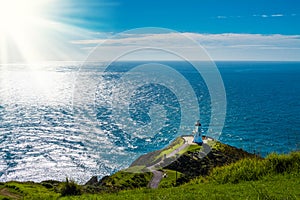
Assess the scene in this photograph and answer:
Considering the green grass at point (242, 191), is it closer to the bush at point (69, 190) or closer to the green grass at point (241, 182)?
the green grass at point (241, 182)

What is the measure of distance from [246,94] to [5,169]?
277 ft

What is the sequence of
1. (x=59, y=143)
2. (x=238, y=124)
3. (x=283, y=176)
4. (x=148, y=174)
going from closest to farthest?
(x=283, y=176)
(x=148, y=174)
(x=59, y=143)
(x=238, y=124)

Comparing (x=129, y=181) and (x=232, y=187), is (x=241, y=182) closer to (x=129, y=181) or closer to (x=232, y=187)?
(x=232, y=187)

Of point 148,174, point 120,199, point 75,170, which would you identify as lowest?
point 75,170

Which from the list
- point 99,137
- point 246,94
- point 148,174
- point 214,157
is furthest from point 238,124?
point 246,94

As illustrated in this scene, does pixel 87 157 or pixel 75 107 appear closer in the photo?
pixel 87 157

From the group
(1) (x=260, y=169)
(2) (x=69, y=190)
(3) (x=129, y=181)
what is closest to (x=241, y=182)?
(1) (x=260, y=169)

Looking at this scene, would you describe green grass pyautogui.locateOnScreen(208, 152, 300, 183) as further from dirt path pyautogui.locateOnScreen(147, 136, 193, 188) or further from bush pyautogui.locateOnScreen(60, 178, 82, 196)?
dirt path pyautogui.locateOnScreen(147, 136, 193, 188)

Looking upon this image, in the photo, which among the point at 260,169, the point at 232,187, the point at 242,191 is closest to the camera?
the point at 242,191

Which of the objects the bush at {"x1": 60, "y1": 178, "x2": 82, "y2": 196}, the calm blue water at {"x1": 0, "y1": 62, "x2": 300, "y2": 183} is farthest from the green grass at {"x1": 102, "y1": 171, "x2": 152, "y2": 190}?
the calm blue water at {"x1": 0, "y1": 62, "x2": 300, "y2": 183}

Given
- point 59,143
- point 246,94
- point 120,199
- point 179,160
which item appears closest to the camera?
point 120,199

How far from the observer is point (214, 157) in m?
32.2

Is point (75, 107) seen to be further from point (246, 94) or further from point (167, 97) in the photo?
point (246, 94)

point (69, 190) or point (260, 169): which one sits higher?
point (260, 169)
